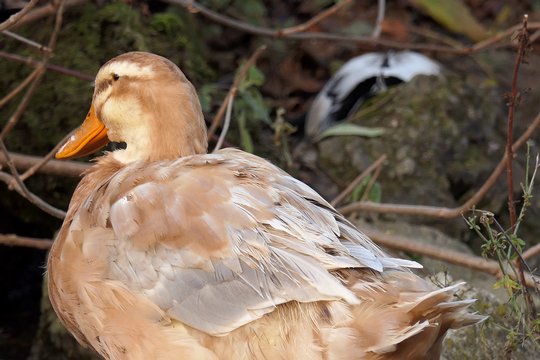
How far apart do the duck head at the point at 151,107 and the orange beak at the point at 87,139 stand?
111 millimetres

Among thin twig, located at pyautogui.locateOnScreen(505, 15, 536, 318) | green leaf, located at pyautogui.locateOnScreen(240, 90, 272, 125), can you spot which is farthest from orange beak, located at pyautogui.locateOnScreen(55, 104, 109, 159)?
green leaf, located at pyautogui.locateOnScreen(240, 90, 272, 125)

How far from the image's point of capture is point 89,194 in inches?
147

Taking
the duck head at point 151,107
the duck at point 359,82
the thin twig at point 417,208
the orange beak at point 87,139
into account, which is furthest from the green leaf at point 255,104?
the duck head at point 151,107

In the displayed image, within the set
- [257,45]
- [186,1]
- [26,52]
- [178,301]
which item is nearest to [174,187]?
[178,301]

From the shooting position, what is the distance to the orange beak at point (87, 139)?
407 centimetres

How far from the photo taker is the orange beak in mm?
4066

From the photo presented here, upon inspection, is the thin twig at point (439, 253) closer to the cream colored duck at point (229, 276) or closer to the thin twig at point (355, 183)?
the thin twig at point (355, 183)

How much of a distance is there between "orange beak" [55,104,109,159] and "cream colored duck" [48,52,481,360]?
445 millimetres

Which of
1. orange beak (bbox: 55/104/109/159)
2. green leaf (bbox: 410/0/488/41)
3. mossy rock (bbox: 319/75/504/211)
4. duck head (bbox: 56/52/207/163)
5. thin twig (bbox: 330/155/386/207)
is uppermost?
duck head (bbox: 56/52/207/163)

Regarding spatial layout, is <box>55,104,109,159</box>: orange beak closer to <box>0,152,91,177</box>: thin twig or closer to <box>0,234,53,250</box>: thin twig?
<box>0,234,53,250</box>: thin twig

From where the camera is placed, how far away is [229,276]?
3191mm

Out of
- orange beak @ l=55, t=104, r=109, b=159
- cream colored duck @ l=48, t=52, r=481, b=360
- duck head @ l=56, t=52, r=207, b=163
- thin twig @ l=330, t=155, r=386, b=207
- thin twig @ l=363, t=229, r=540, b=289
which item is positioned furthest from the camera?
thin twig @ l=330, t=155, r=386, b=207

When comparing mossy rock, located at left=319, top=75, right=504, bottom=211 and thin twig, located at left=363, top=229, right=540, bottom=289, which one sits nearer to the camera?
thin twig, located at left=363, top=229, right=540, bottom=289

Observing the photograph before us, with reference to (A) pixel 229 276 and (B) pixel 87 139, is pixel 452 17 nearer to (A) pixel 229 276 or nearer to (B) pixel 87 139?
(B) pixel 87 139
